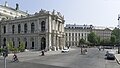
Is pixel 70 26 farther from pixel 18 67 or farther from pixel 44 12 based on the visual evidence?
pixel 18 67

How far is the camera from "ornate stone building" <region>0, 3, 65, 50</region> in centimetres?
8244

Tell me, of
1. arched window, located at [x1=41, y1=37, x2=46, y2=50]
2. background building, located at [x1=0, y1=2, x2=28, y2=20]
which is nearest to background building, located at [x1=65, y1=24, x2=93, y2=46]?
background building, located at [x1=0, y1=2, x2=28, y2=20]

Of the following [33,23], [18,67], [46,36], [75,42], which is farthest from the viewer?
[75,42]

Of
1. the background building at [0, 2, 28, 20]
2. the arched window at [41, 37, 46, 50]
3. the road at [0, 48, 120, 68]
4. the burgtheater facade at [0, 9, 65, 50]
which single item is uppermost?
the background building at [0, 2, 28, 20]

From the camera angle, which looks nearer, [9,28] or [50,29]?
[50,29]

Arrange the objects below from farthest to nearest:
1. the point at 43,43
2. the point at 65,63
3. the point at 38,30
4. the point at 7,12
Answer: the point at 7,12 → the point at 38,30 → the point at 43,43 → the point at 65,63

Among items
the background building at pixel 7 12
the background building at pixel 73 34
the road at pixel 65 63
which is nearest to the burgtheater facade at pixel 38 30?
the background building at pixel 7 12

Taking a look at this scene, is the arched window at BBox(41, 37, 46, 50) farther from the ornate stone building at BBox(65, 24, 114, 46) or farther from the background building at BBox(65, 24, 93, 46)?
the background building at BBox(65, 24, 93, 46)

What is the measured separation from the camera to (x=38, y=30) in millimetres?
84812

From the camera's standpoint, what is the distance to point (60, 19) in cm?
9506

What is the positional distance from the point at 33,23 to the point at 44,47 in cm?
1200

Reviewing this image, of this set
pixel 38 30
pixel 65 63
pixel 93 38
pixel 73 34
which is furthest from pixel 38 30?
pixel 73 34

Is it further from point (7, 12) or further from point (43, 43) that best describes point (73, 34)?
point (43, 43)

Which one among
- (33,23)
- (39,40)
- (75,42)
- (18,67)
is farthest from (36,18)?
(75,42)
